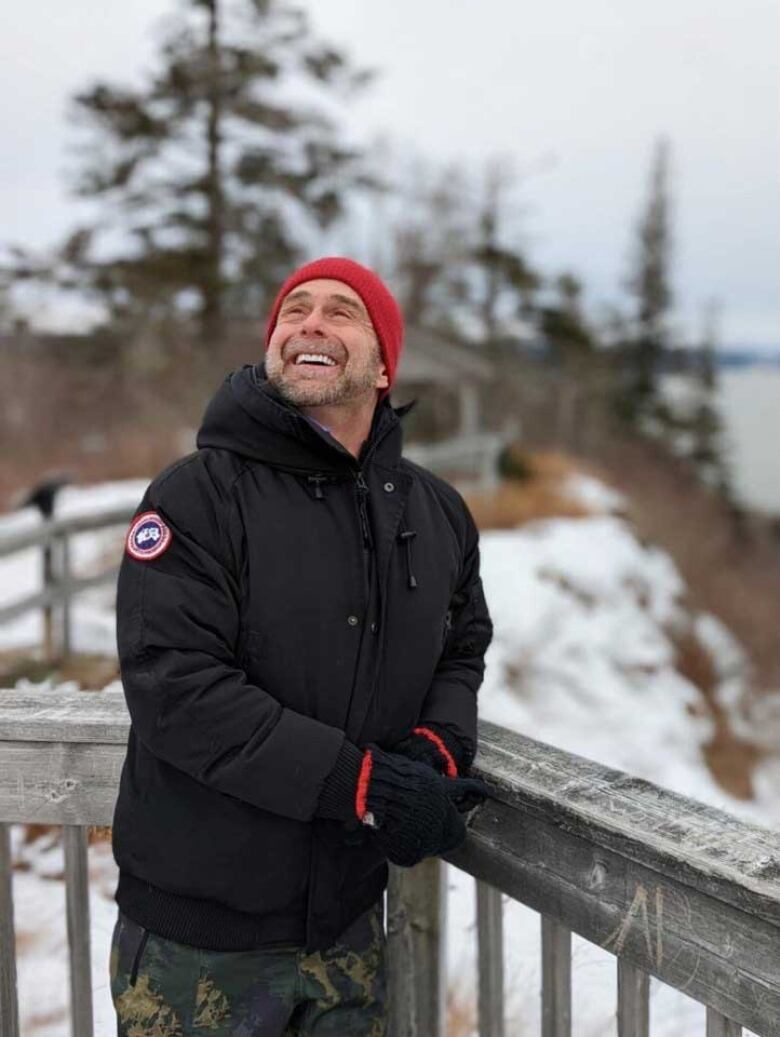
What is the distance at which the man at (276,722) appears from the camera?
154 centimetres

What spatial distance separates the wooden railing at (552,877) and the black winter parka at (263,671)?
0.49 feet

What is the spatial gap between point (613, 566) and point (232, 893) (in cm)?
1433

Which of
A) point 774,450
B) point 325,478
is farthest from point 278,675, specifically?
point 774,450

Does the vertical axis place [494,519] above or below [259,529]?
below

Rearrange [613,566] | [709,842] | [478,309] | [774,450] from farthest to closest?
[774,450], [478,309], [613,566], [709,842]

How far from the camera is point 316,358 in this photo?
6.15 feet

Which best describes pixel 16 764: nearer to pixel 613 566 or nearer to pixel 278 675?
pixel 278 675

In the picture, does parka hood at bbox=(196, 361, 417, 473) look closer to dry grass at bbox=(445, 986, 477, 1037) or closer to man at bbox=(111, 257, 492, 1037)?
man at bbox=(111, 257, 492, 1037)

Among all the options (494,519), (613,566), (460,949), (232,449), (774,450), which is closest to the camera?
(232,449)

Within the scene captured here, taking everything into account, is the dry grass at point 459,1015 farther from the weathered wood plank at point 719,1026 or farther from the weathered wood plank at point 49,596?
the weathered wood plank at point 49,596

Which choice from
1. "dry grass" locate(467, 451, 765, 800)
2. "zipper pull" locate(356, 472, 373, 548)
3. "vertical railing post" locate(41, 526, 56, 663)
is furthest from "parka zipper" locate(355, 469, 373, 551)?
"dry grass" locate(467, 451, 765, 800)

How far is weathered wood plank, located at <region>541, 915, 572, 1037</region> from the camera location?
62.9 inches

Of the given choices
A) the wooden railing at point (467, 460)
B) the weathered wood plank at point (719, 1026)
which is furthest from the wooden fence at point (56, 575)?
the wooden railing at point (467, 460)

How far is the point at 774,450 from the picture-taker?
55.2 metres
